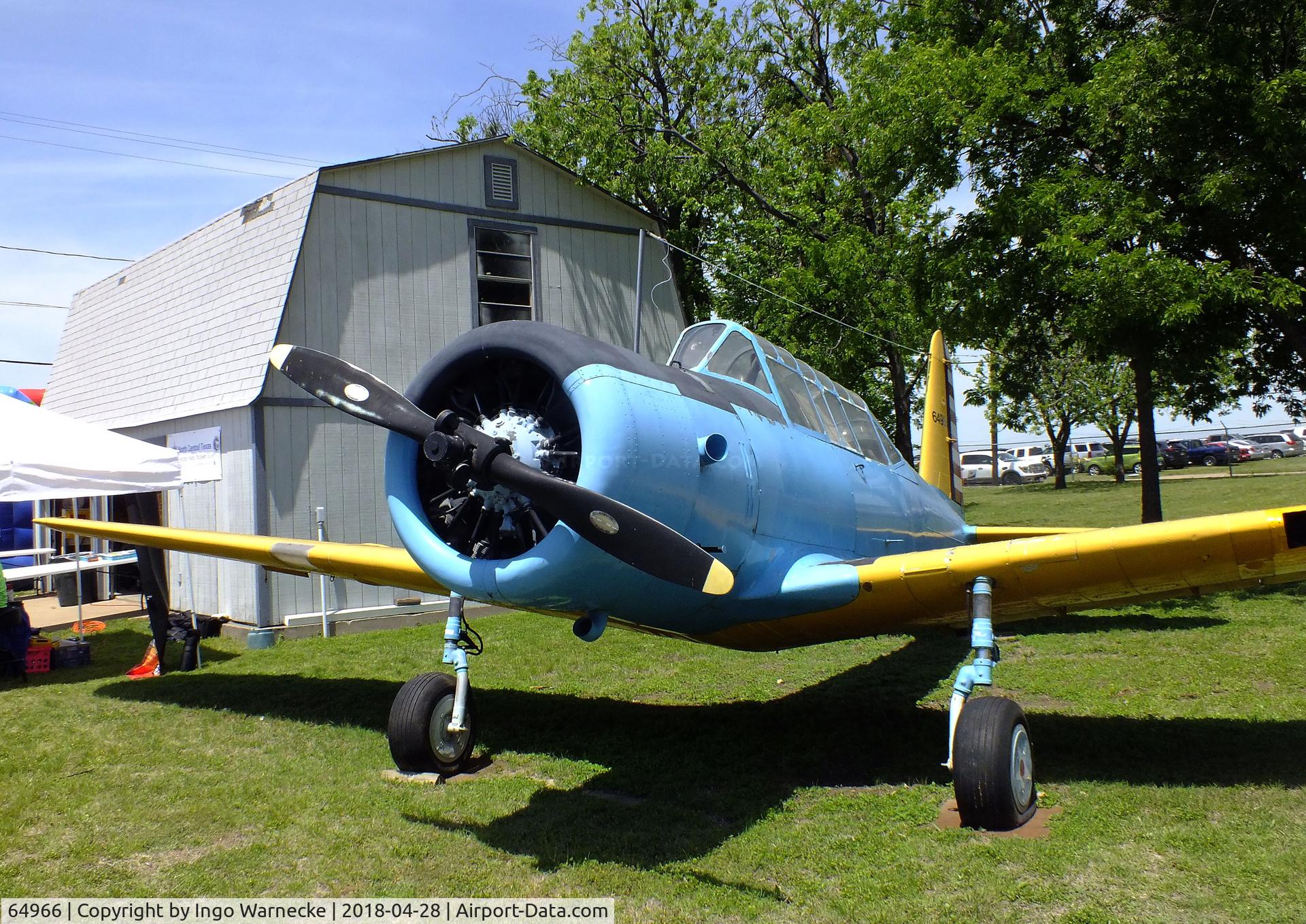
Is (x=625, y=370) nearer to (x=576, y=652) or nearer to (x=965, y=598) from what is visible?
(x=965, y=598)

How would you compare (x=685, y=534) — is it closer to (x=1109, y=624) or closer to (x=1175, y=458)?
(x=1109, y=624)

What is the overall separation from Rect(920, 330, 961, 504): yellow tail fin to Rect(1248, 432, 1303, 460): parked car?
54427mm

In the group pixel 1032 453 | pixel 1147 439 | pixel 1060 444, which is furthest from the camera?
pixel 1032 453

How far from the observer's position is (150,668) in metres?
9.16

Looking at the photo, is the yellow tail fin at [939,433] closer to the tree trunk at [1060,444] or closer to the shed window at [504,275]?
the shed window at [504,275]

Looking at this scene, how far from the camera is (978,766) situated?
14.8 feet

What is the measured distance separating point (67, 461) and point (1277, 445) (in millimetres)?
62145

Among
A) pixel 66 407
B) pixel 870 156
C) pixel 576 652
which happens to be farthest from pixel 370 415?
pixel 66 407

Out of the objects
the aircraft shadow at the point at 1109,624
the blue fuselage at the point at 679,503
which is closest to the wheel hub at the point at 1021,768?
the blue fuselage at the point at 679,503

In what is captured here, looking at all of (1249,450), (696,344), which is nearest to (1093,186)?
(696,344)

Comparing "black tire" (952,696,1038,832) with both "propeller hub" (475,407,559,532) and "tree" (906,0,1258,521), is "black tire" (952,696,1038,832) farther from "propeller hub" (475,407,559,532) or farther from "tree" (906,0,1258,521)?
"tree" (906,0,1258,521)

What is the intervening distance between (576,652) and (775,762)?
4.11 metres

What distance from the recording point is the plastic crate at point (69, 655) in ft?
31.5

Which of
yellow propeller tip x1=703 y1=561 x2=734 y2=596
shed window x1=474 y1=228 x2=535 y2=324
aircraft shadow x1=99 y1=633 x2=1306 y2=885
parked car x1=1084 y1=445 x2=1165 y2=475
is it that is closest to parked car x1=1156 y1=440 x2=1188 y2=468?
parked car x1=1084 y1=445 x2=1165 y2=475
